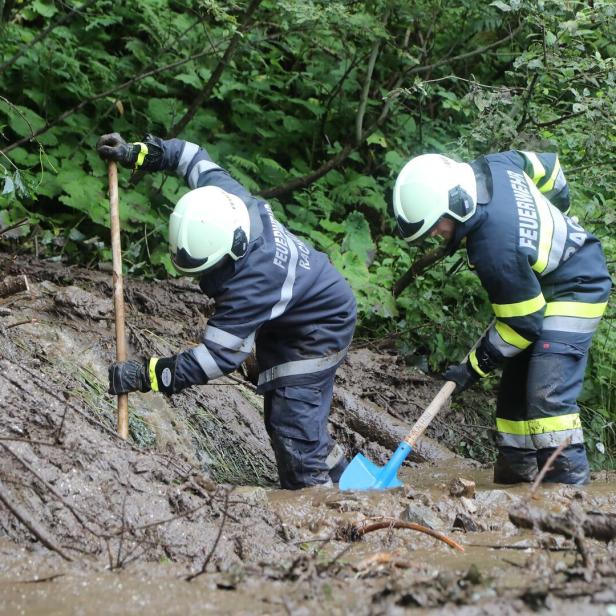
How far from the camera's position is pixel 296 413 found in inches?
177

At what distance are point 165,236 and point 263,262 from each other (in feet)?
10.1

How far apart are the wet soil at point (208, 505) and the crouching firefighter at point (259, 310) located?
16.9 inches

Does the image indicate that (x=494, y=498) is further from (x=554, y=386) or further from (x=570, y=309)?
(x=570, y=309)

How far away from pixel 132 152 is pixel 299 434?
1.87m

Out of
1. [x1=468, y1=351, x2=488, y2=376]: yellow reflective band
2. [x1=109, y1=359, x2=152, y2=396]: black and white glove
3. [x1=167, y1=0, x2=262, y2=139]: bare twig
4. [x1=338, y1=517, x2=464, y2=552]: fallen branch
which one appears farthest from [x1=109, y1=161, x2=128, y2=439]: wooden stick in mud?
[x1=167, y1=0, x2=262, y2=139]: bare twig

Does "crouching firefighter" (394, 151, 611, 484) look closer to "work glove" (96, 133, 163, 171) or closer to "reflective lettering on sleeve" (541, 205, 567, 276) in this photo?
"reflective lettering on sleeve" (541, 205, 567, 276)

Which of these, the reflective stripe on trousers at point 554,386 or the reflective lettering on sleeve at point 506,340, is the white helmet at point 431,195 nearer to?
the reflective lettering on sleeve at point 506,340

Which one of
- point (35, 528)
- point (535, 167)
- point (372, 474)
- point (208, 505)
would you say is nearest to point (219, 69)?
point (535, 167)

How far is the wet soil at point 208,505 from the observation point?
2199mm

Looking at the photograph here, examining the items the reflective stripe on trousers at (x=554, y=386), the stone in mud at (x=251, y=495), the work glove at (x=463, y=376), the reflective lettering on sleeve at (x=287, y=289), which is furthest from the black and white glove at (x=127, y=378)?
the reflective stripe on trousers at (x=554, y=386)

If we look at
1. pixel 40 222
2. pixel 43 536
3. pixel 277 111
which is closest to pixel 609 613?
pixel 43 536

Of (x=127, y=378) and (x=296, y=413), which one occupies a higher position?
(x=127, y=378)

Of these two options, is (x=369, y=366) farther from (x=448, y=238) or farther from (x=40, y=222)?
(x=40, y=222)

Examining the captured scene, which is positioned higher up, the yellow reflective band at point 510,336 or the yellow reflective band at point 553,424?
the yellow reflective band at point 510,336
